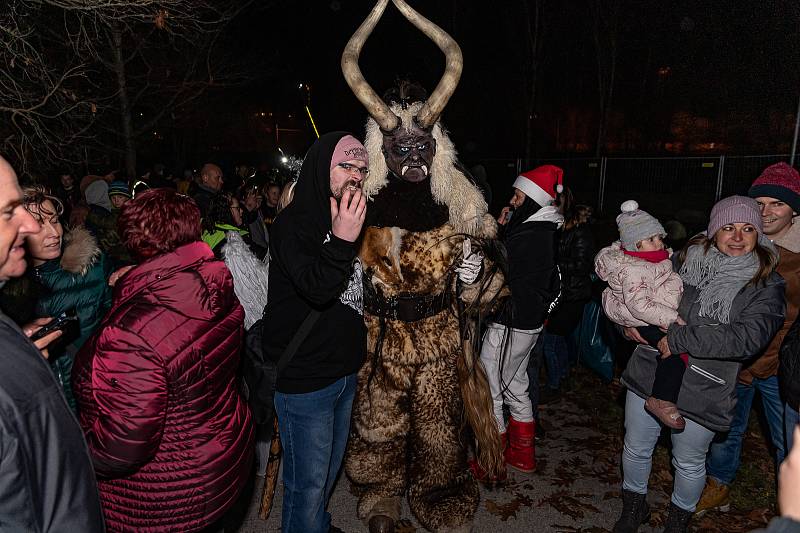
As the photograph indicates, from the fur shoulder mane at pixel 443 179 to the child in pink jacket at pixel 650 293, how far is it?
86cm

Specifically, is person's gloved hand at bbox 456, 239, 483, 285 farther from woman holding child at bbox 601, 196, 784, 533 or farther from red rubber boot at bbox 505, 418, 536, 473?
red rubber boot at bbox 505, 418, 536, 473

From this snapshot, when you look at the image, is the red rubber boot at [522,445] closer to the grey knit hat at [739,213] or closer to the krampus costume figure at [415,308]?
the krampus costume figure at [415,308]

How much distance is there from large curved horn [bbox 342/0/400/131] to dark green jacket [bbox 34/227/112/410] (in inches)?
79.8

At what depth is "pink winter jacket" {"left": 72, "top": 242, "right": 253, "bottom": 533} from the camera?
5.78 ft

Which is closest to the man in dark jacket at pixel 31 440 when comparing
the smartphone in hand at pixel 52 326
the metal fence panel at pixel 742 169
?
the smartphone in hand at pixel 52 326

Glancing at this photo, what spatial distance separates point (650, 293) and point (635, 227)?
39 centimetres

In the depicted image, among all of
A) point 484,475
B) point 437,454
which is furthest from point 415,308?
point 484,475

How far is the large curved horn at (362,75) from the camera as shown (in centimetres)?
291

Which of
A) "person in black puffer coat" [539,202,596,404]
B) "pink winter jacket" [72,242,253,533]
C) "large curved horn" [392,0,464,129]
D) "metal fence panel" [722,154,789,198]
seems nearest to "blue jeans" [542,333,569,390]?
"person in black puffer coat" [539,202,596,404]

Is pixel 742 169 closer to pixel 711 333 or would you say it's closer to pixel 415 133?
pixel 711 333

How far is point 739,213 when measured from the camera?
2.72 meters

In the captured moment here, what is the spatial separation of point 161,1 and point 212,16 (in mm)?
10918

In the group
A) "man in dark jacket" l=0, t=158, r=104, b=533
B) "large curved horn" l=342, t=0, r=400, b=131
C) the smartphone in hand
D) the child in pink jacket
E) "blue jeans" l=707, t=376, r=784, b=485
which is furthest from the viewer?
"blue jeans" l=707, t=376, r=784, b=485

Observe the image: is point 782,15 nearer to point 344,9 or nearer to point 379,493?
point 344,9
